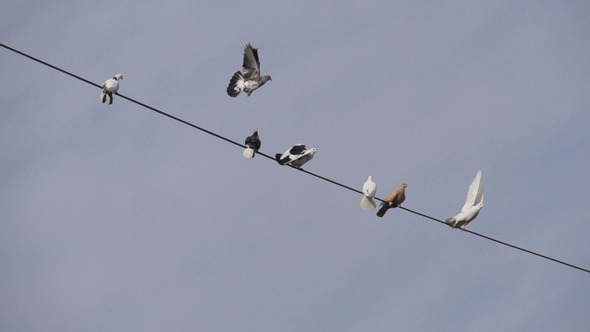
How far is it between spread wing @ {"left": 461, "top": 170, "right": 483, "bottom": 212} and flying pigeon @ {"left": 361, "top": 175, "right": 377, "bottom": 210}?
8.00ft

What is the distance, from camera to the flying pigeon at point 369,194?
800 inches

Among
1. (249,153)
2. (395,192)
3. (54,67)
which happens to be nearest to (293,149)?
(249,153)

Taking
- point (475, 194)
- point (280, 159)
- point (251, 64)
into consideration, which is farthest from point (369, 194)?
point (251, 64)

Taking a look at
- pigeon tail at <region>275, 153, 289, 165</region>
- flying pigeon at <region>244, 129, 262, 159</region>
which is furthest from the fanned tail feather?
flying pigeon at <region>244, 129, 262, 159</region>

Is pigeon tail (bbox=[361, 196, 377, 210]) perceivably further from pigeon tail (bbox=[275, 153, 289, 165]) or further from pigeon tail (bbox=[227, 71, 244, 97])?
pigeon tail (bbox=[227, 71, 244, 97])

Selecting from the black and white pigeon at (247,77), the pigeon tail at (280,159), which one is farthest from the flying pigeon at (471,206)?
the black and white pigeon at (247,77)

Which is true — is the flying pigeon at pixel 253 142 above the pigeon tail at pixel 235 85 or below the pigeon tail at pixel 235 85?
below

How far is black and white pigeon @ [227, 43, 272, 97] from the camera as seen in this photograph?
26719 millimetres

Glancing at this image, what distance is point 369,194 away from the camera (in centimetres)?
2030

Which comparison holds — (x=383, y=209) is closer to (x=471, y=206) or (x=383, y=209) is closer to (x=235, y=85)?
(x=471, y=206)

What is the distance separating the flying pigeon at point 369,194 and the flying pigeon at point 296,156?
1314 mm

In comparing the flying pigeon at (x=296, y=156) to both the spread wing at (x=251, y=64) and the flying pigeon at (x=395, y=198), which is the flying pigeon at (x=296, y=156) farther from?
the spread wing at (x=251, y=64)

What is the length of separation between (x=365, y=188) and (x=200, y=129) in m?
5.29

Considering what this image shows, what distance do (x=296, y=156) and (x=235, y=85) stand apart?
7.25 metres
